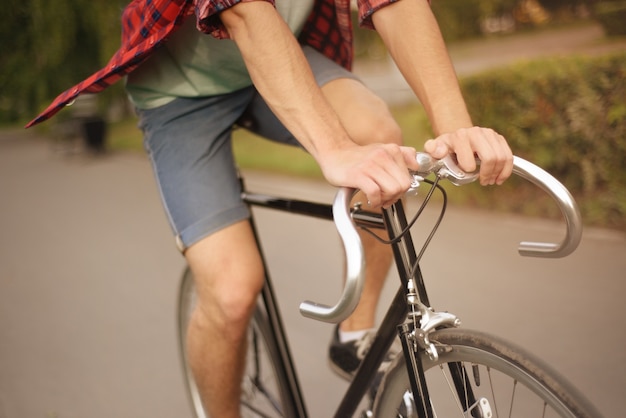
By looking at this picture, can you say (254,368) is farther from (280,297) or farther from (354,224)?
(280,297)

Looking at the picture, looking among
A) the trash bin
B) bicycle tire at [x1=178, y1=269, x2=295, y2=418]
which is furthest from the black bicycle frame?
the trash bin

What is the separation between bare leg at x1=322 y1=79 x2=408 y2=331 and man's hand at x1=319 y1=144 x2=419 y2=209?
22.4 inches

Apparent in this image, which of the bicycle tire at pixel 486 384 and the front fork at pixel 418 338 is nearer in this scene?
the bicycle tire at pixel 486 384

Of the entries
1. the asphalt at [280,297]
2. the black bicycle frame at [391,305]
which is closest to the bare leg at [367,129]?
the black bicycle frame at [391,305]

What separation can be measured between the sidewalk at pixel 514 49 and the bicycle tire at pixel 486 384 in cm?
451

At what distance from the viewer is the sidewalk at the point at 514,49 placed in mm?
6840

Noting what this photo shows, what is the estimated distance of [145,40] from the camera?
1788 millimetres

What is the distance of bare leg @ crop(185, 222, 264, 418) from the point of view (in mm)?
1910

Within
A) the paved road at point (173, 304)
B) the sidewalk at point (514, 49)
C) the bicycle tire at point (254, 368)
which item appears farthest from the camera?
the sidewalk at point (514, 49)

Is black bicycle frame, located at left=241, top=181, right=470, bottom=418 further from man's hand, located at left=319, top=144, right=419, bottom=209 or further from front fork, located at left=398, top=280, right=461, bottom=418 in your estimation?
man's hand, located at left=319, top=144, right=419, bottom=209

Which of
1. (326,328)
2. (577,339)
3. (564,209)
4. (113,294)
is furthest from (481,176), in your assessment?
(113,294)

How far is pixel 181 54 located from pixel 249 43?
59 centimetres

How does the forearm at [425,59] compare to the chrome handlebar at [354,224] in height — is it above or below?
above

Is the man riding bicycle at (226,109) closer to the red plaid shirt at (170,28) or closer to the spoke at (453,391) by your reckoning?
the red plaid shirt at (170,28)
